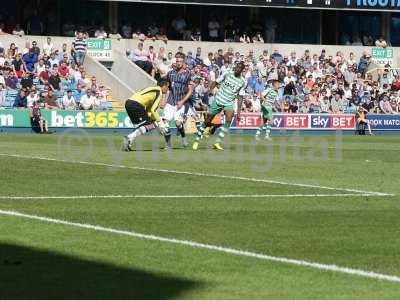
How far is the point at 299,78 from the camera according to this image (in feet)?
164

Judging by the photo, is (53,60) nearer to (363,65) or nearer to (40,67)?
(40,67)

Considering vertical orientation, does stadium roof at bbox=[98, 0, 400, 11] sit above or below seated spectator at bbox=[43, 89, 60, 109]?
above

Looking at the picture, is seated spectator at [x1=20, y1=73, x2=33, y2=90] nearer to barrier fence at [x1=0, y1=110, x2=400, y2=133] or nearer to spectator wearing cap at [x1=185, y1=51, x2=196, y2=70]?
barrier fence at [x1=0, y1=110, x2=400, y2=133]

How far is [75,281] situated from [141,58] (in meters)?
39.2

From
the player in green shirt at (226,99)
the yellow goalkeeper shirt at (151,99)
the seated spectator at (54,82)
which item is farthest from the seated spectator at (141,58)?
the yellow goalkeeper shirt at (151,99)

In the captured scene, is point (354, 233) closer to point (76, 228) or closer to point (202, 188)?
point (76, 228)

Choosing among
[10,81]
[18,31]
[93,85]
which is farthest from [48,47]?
[10,81]

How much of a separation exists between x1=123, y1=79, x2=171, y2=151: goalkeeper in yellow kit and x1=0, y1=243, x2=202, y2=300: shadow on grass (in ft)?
51.0

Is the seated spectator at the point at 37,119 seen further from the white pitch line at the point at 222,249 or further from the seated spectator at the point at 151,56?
the white pitch line at the point at 222,249

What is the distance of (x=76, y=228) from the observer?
11773 millimetres

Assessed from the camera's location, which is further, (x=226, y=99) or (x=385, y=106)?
(x=385, y=106)

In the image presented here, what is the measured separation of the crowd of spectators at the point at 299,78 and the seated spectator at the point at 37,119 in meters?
A: 7.04

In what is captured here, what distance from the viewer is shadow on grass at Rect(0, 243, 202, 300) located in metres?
8.26

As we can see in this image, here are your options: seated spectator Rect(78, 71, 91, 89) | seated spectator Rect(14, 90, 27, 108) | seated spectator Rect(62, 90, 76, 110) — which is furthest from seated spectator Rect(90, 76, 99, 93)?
seated spectator Rect(14, 90, 27, 108)
